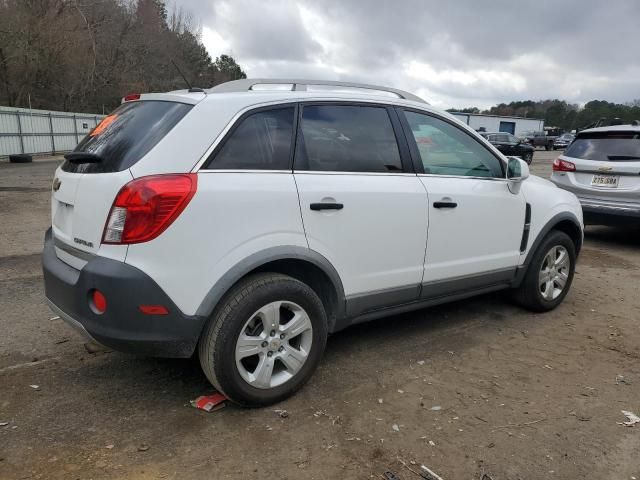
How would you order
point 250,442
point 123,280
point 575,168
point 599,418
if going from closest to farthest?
point 123,280, point 250,442, point 599,418, point 575,168

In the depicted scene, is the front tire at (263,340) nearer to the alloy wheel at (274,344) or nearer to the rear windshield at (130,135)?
the alloy wheel at (274,344)

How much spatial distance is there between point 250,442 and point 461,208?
2194mm

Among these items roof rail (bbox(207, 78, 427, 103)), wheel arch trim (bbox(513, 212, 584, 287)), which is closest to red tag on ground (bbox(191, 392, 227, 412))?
roof rail (bbox(207, 78, 427, 103))

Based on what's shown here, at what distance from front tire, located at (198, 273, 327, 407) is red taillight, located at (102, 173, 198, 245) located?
A: 0.54m

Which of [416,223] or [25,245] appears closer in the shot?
[416,223]

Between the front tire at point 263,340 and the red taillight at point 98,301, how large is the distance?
532mm

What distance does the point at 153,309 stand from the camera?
2.64m

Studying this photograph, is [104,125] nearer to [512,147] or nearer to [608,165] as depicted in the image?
[608,165]

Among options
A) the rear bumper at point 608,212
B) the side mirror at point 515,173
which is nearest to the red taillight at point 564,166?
the rear bumper at point 608,212

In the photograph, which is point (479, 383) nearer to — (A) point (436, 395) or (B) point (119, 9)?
(A) point (436, 395)

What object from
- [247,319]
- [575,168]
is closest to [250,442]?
[247,319]

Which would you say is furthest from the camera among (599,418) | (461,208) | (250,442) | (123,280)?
(461,208)

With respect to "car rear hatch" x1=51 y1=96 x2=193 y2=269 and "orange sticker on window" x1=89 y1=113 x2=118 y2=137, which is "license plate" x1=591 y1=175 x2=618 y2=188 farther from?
"orange sticker on window" x1=89 y1=113 x2=118 y2=137

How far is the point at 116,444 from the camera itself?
106 inches
